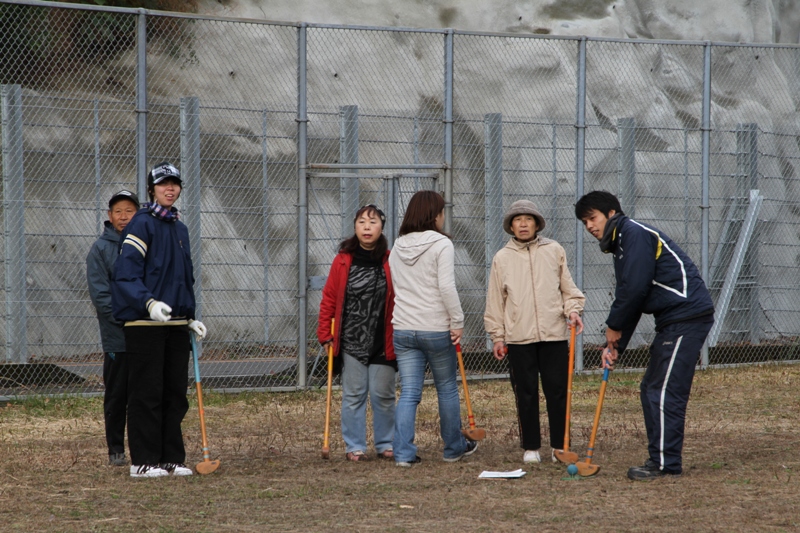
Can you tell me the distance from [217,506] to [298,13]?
11.5 m

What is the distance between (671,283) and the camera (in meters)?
6.25

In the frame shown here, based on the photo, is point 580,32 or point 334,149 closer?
point 334,149

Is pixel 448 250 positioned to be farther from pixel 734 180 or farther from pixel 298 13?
pixel 298 13

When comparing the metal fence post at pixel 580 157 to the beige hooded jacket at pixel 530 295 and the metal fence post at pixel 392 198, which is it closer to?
the metal fence post at pixel 392 198

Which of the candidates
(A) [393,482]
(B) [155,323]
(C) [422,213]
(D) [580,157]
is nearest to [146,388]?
(B) [155,323]

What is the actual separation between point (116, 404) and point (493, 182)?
570cm

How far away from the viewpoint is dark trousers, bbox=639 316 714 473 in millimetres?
6152

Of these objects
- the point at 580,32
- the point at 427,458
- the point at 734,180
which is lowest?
the point at 427,458

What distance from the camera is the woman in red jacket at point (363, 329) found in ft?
23.4

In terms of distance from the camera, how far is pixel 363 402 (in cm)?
719

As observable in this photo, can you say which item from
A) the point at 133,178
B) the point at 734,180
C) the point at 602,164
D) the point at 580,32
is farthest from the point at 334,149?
the point at 580,32

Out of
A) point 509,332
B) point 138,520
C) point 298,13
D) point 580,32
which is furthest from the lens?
point 580,32

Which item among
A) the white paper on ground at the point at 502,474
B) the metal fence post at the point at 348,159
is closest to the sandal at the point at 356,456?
the white paper on ground at the point at 502,474

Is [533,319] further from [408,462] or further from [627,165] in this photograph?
[627,165]
